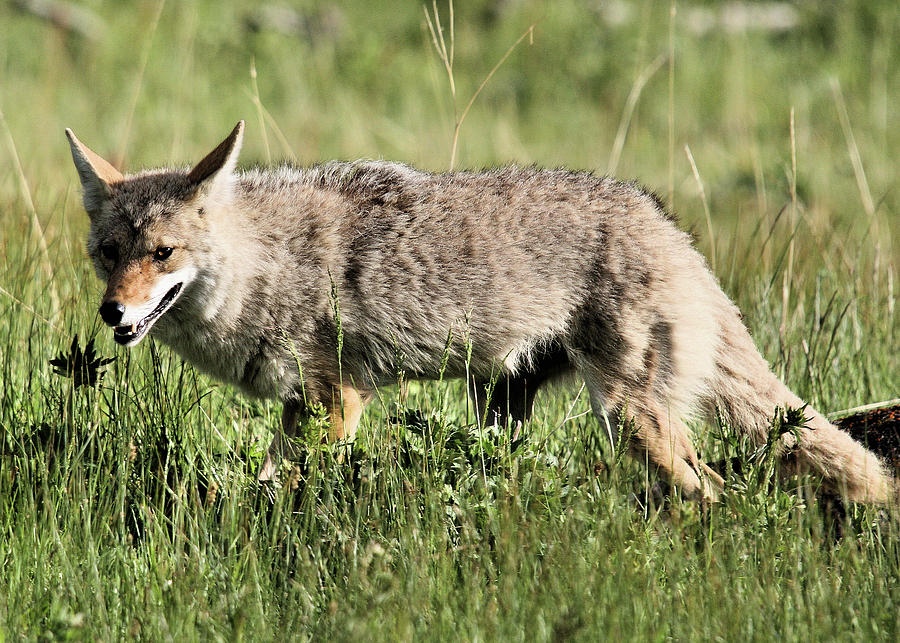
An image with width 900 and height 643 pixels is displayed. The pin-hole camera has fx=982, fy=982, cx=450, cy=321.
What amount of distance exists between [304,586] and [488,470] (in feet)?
3.12

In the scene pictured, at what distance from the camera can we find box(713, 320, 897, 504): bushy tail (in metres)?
4.40

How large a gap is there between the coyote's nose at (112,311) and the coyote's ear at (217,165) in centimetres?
71

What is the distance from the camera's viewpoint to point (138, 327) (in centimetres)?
392

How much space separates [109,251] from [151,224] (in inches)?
8.6

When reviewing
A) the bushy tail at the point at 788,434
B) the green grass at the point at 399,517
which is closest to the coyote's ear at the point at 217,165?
the green grass at the point at 399,517

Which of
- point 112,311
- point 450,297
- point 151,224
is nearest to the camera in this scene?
point 112,311

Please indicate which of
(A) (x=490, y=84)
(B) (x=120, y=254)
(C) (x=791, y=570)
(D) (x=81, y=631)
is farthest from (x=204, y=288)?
(A) (x=490, y=84)

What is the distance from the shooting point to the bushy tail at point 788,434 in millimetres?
4402

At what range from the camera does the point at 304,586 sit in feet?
10.8

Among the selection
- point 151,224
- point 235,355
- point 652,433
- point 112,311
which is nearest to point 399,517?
point 235,355

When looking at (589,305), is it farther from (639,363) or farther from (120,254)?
(120,254)

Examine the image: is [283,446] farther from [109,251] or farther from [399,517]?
[109,251]

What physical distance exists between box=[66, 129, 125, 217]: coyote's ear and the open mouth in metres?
0.60

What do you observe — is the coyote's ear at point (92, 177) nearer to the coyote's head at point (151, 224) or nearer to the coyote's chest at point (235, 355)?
the coyote's head at point (151, 224)
